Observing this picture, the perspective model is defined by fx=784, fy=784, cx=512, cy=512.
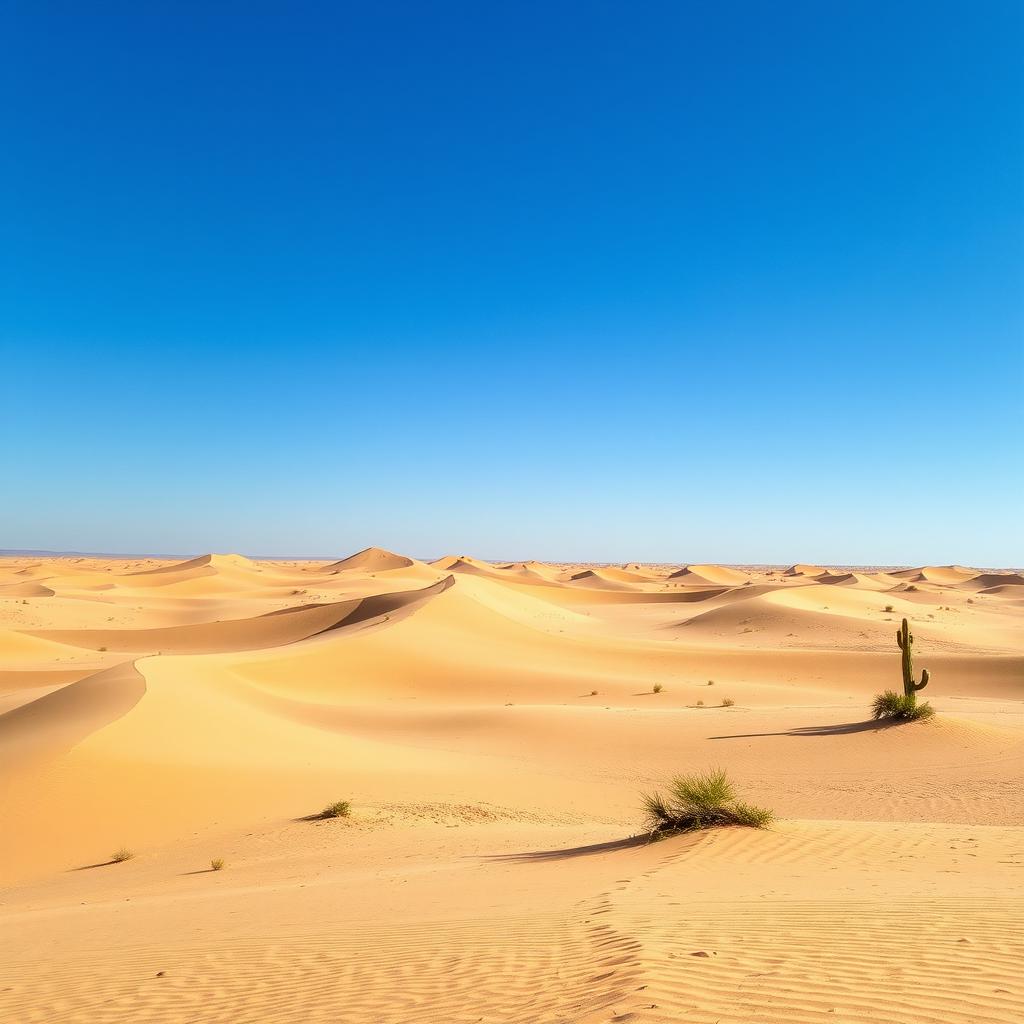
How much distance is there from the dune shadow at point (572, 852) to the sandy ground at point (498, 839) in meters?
0.08

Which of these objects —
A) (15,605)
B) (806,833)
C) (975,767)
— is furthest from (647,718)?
(15,605)

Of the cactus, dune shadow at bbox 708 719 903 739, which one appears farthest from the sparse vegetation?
dune shadow at bbox 708 719 903 739

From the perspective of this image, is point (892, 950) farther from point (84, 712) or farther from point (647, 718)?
point (84, 712)

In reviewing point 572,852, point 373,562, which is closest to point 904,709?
point 572,852

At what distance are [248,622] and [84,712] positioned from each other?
2774 cm

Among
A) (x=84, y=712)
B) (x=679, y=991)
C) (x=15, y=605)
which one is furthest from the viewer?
(x=15, y=605)

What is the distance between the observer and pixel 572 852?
1002 cm

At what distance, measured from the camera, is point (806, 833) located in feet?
32.5

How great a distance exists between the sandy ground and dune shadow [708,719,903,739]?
14 centimetres

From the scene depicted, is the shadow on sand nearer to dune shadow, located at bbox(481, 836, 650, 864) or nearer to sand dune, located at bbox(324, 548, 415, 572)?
dune shadow, located at bbox(481, 836, 650, 864)

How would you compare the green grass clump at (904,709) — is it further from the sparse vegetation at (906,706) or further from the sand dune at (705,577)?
the sand dune at (705,577)

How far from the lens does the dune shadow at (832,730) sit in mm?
18906

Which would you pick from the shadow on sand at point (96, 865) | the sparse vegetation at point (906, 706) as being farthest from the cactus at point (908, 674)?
the shadow on sand at point (96, 865)

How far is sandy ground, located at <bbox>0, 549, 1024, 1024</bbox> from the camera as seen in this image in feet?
16.2
